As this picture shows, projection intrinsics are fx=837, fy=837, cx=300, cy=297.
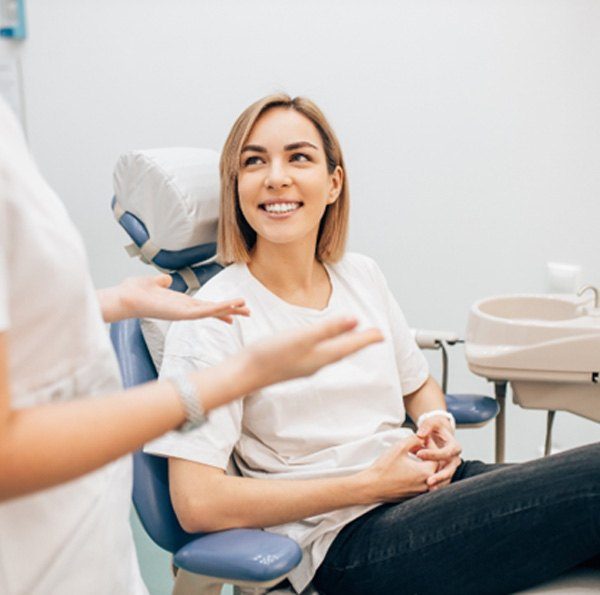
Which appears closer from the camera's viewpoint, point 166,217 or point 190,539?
point 190,539

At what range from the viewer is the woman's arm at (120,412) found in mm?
609

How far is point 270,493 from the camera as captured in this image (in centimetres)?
133

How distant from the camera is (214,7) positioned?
2.37m

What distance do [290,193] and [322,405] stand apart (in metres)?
0.40

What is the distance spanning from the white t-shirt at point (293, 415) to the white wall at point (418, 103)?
32.0 inches

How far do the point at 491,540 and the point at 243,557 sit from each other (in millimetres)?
407

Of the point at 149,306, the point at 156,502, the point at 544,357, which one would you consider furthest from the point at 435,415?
the point at 149,306

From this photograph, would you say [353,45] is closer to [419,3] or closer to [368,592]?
[419,3]

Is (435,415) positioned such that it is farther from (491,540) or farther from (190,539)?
(190,539)

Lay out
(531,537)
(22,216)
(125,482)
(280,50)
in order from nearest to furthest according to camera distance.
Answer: (22,216)
(125,482)
(531,537)
(280,50)

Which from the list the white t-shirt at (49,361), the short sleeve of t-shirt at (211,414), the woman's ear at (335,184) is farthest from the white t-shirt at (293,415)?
the white t-shirt at (49,361)

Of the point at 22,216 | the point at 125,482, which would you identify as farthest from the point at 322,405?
the point at 22,216

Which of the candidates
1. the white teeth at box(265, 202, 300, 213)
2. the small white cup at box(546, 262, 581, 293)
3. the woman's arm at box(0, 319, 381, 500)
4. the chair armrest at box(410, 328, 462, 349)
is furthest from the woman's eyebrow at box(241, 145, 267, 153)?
the small white cup at box(546, 262, 581, 293)

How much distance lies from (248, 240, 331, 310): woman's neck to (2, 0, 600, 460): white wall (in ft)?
2.72
